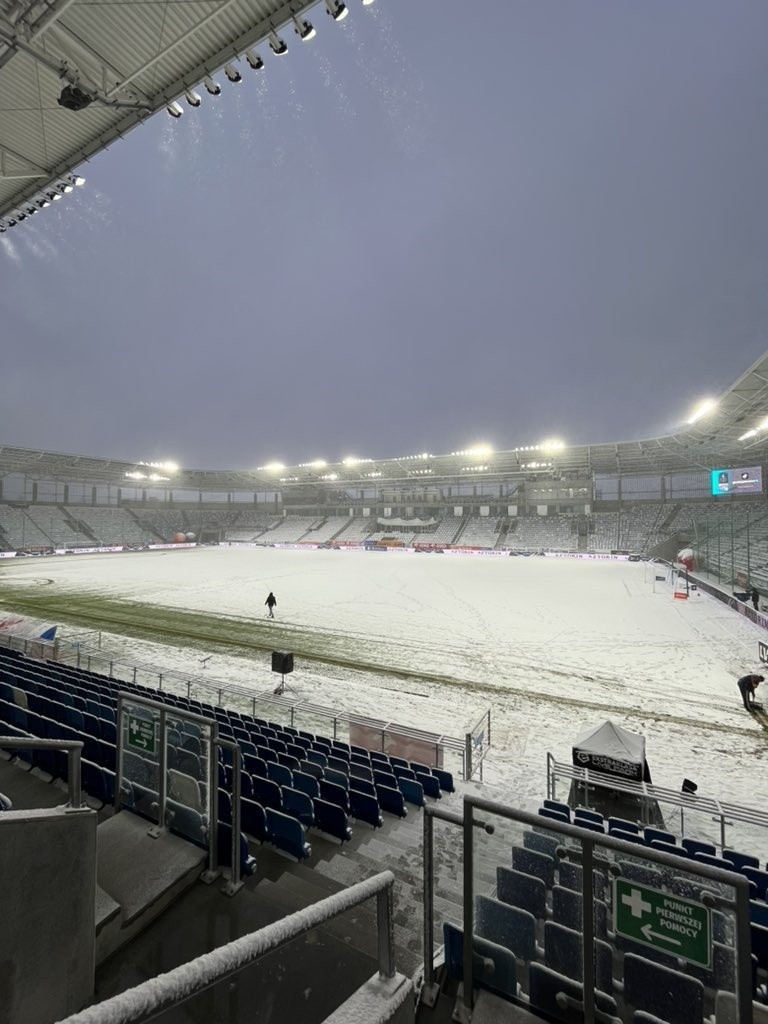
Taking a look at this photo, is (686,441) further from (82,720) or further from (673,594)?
(82,720)

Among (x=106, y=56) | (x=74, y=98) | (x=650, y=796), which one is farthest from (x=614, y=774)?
(x=106, y=56)

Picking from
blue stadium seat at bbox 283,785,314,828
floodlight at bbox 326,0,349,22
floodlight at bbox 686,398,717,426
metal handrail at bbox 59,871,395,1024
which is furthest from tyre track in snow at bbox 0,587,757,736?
floodlight at bbox 686,398,717,426

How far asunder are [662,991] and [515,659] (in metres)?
15.5

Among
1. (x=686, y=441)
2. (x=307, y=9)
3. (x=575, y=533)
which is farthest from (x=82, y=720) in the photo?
(x=575, y=533)

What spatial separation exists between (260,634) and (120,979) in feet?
59.5

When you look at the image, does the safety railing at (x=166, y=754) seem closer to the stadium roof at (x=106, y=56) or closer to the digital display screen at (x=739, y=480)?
the stadium roof at (x=106, y=56)

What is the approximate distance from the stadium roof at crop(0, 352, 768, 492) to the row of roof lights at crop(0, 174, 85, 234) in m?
34.3

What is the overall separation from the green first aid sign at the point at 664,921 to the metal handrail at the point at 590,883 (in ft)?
0.56

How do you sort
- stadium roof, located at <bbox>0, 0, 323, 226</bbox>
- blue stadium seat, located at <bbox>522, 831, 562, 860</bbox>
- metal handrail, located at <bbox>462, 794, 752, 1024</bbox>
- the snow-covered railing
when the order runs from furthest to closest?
stadium roof, located at <bbox>0, 0, 323, 226</bbox>, the snow-covered railing, blue stadium seat, located at <bbox>522, 831, 562, 860</bbox>, metal handrail, located at <bbox>462, 794, 752, 1024</bbox>

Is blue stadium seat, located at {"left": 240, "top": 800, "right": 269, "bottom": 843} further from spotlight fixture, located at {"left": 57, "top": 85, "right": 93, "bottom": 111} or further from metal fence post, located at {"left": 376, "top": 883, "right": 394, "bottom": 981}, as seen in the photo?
spotlight fixture, located at {"left": 57, "top": 85, "right": 93, "bottom": 111}

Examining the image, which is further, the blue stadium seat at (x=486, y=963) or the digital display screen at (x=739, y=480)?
the digital display screen at (x=739, y=480)

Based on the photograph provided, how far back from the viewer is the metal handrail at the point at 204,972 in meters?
1.04

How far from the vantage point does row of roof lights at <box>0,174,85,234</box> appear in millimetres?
13695

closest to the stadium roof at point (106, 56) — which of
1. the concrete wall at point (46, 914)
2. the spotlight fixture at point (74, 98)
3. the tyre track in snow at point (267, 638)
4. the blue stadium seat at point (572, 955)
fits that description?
the spotlight fixture at point (74, 98)
